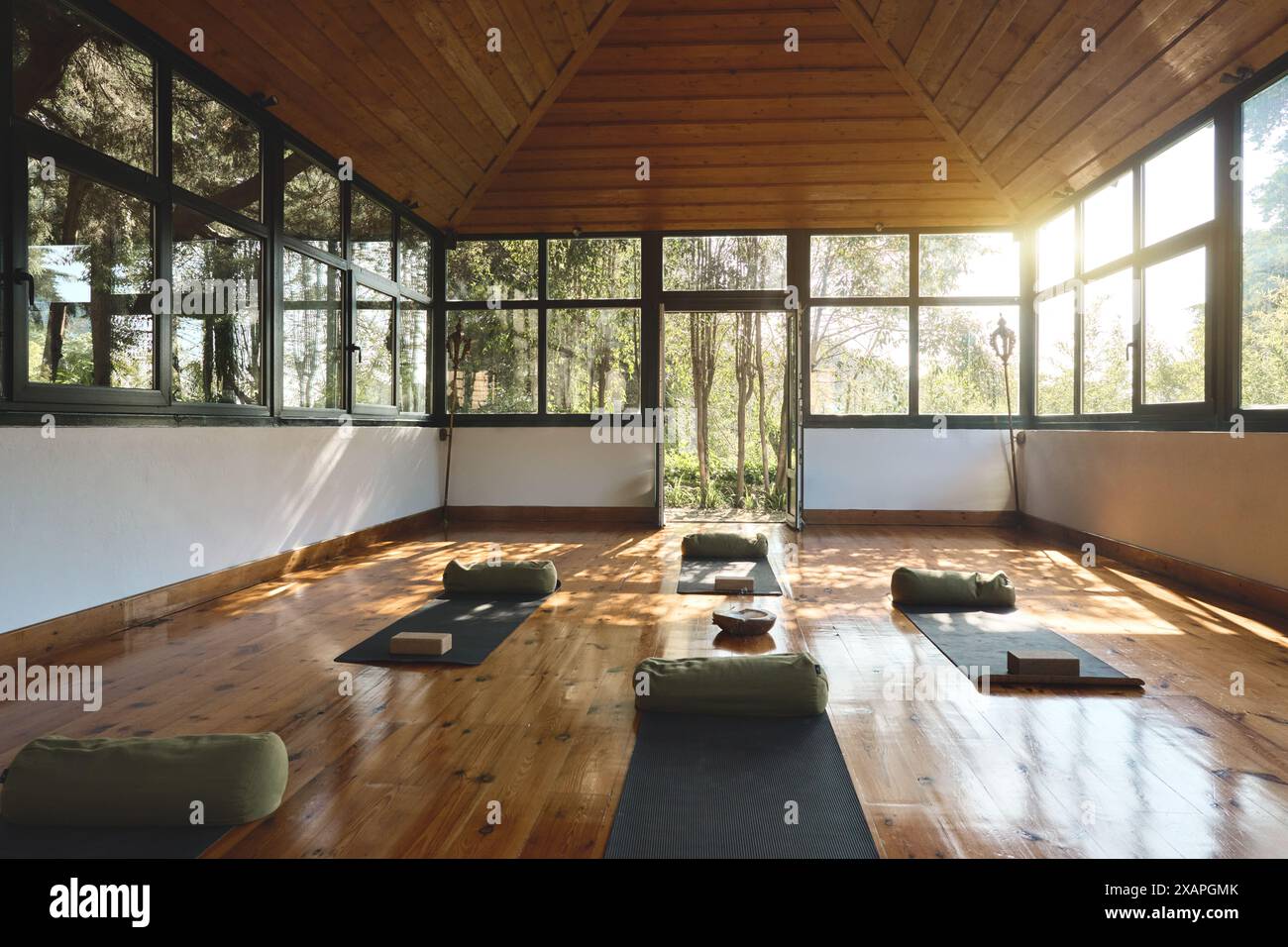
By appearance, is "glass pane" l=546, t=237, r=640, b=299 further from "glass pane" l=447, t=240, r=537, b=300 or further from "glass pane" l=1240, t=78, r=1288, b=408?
"glass pane" l=1240, t=78, r=1288, b=408

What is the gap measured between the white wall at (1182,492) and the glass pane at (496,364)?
4838 millimetres

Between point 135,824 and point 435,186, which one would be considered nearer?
point 135,824

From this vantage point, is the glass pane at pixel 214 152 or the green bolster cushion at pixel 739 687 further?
the glass pane at pixel 214 152

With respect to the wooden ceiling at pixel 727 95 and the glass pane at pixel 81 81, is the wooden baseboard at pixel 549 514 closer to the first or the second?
the wooden ceiling at pixel 727 95

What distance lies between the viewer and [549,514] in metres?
8.26

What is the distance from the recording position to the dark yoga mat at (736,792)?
177cm

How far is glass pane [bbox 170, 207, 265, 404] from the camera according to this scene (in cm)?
427

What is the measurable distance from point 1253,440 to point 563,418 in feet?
18.2

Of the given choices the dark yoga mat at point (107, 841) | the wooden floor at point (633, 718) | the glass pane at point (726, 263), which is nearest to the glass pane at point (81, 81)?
the wooden floor at point (633, 718)

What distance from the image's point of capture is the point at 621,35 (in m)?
6.48

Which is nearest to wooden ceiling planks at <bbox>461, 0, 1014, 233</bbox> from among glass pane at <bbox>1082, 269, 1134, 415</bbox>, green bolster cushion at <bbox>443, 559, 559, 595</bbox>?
glass pane at <bbox>1082, 269, 1134, 415</bbox>

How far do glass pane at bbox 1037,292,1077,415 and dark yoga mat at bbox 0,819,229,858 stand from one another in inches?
277
